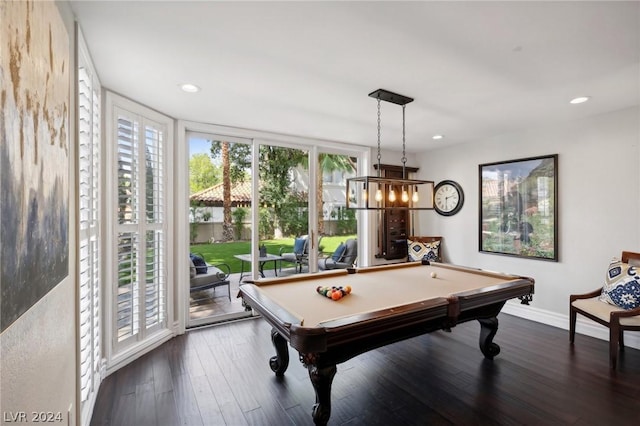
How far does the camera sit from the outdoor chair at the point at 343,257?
16.1ft

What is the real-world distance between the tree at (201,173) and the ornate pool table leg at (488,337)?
3.52 m

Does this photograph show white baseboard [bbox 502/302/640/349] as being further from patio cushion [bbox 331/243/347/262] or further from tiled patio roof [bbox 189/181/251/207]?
tiled patio roof [bbox 189/181/251/207]

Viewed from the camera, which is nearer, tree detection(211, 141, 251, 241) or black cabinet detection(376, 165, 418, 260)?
tree detection(211, 141, 251, 241)

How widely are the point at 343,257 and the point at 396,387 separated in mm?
2612

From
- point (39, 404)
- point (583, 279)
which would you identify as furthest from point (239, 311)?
point (583, 279)

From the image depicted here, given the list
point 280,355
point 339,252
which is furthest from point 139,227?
point 339,252

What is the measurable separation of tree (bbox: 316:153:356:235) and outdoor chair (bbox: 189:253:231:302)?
156 cm

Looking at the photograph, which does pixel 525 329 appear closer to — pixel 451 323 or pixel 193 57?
pixel 451 323

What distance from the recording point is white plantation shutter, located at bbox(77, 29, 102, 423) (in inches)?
77.7

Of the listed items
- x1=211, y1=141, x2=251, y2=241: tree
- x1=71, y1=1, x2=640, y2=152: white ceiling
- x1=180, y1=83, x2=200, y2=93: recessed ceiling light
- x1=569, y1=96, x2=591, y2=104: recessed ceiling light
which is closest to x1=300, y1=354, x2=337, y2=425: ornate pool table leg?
x1=71, y1=1, x2=640, y2=152: white ceiling

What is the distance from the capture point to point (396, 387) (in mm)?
2533

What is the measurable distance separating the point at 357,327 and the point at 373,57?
1.85m

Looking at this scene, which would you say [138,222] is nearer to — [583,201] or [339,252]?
[339,252]

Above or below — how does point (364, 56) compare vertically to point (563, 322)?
above
